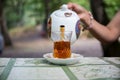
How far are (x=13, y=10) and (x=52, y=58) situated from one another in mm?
11003

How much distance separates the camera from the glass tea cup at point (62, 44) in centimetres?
93

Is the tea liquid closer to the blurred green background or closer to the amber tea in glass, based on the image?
the amber tea in glass

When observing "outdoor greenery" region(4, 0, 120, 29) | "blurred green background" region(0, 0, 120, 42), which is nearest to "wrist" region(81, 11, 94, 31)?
"outdoor greenery" region(4, 0, 120, 29)

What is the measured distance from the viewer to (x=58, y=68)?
881mm

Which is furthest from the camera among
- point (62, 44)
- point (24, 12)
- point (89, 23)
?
point (24, 12)

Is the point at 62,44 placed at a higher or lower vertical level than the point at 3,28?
higher

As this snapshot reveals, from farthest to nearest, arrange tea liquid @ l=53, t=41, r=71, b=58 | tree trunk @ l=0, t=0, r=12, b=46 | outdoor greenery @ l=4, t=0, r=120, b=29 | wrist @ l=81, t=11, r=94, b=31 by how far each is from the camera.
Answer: outdoor greenery @ l=4, t=0, r=120, b=29, tree trunk @ l=0, t=0, r=12, b=46, wrist @ l=81, t=11, r=94, b=31, tea liquid @ l=53, t=41, r=71, b=58

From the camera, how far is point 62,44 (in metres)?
0.93

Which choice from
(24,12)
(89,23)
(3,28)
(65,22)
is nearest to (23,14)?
(24,12)

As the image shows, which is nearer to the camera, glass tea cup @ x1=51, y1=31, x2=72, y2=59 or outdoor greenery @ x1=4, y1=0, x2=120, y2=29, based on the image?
glass tea cup @ x1=51, y1=31, x2=72, y2=59

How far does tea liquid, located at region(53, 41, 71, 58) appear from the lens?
3.04 feet

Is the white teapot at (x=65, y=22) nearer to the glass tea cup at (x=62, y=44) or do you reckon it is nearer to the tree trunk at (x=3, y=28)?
the glass tea cup at (x=62, y=44)

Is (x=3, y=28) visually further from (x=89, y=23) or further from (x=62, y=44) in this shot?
(x=62, y=44)

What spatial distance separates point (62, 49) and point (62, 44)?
16 millimetres
